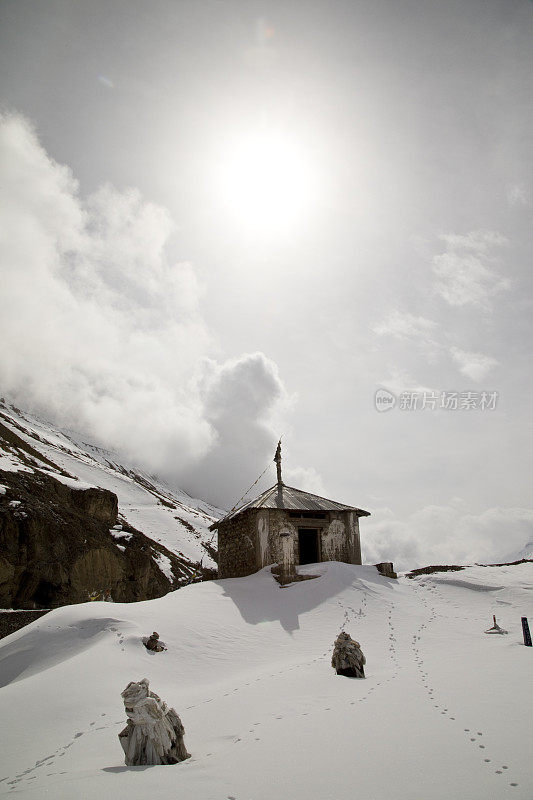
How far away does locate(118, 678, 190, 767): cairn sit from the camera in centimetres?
532

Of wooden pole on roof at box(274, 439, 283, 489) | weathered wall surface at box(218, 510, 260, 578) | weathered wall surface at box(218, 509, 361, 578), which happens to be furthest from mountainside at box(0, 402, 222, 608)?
wooden pole on roof at box(274, 439, 283, 489)

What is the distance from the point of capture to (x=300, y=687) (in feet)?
27.9

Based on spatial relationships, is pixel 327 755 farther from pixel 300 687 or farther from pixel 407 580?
pixel 407 580

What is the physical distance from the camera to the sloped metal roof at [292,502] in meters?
21.2

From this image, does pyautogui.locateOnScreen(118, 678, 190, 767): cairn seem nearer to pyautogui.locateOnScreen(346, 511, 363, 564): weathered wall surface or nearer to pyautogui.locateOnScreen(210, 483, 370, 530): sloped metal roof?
pyautogui.locateOnScreen(210, 483, 370, 530): sloped metal roof

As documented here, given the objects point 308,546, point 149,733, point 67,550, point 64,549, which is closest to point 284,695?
point 149,733

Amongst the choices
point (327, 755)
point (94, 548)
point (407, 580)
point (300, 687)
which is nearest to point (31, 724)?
point (300, 687)

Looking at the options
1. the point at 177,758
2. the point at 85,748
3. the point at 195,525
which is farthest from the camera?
the point at 195,525

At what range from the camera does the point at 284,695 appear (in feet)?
26.2

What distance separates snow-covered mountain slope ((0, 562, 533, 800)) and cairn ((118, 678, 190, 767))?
233 mm

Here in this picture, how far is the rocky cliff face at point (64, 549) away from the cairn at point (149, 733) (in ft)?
94.7

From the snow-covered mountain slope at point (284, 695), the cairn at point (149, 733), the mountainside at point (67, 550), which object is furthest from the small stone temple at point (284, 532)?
the cairn at point (149, 733)

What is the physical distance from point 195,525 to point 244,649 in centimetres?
7632

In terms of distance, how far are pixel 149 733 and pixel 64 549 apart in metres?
34.6
